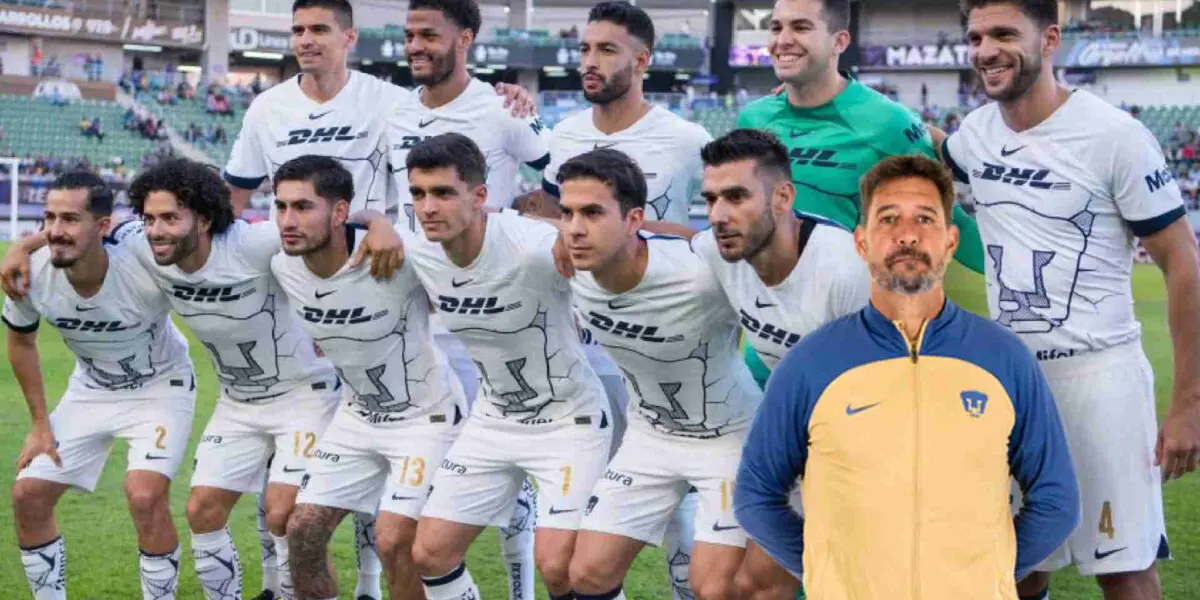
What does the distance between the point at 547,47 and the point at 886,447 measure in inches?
2029

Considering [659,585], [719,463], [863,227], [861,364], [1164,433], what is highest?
[863,227]

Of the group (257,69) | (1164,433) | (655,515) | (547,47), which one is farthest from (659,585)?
(257,69)

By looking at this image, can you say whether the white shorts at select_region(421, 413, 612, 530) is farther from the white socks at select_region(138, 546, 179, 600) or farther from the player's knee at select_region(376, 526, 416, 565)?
the white socks at select_region(138, 546, 179, 600)

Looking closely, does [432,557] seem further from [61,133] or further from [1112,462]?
[61,133]

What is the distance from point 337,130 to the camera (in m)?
6.70

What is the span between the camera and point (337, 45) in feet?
22.4

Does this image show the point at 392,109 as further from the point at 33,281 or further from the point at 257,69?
the point at 257,69

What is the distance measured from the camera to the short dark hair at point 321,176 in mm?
5863

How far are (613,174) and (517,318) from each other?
864 mm

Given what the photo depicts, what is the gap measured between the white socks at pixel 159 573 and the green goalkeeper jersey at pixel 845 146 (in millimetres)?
3280

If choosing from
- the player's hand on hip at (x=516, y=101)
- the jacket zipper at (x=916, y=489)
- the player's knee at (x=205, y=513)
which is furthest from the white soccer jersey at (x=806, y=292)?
the player's knee at (x=205, y=513)

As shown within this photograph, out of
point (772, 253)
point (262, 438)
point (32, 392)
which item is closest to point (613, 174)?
point (772, 253)

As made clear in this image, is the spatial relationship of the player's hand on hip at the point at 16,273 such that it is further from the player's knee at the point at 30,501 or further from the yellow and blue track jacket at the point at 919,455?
the yellow and blue track jacket at the point at 919,455

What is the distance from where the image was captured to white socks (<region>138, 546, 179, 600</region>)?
610cm
